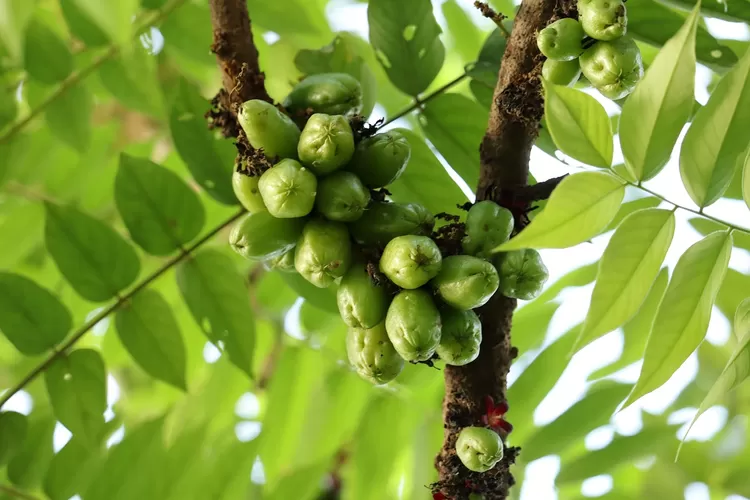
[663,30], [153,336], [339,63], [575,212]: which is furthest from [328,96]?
[153,336]

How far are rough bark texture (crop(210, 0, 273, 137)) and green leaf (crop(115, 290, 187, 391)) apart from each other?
638mm

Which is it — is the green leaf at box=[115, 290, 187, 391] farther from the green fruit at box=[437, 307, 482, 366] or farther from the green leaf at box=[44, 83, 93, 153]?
the green fruit at box=[437, 307, 482, 366]

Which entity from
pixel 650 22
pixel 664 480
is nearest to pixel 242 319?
pixel 650 22

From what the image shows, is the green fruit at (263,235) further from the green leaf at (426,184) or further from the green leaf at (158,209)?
the green leaf at (158,209)

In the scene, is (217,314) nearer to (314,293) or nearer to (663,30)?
(314,293)

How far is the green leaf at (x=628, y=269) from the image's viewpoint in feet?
3.84

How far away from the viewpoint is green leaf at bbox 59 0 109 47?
2219 millimetres

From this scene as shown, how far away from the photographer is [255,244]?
142cm

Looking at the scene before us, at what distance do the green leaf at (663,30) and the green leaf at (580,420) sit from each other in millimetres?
995

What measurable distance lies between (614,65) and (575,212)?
347 mm

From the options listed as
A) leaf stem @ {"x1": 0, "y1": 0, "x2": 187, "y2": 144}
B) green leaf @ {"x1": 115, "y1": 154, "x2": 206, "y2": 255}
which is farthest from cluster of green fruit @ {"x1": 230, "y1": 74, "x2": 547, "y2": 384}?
leaf stem @ {"x1": 0, "y1": 0, "x2": 187, "y2": 144}

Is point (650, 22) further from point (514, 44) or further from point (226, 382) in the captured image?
point (226, 382)

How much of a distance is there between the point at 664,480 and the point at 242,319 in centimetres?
169

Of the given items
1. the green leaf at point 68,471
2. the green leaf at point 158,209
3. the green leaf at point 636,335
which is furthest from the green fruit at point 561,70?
the green leaf at point 68,471
